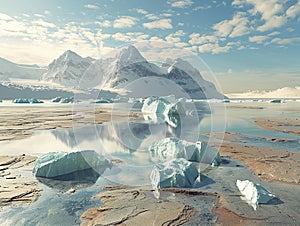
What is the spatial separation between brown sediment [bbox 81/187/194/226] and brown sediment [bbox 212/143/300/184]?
3.63 meters

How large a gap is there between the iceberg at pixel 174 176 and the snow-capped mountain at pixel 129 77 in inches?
1623

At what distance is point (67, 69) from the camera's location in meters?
158

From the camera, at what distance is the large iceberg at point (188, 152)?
916cm

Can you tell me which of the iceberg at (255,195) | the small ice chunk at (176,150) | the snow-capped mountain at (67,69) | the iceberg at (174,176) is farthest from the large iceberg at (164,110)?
the snow-capped mountain at (67,69)

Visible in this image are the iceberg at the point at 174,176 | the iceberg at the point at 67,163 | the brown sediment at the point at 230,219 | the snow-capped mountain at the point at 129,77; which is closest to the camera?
the brown sediment at the point at 230,219

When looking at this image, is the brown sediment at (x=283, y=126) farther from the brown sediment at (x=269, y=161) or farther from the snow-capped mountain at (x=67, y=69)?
the snow-capped mountain at (x=67, y=69)

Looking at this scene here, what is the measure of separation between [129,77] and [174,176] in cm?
11506

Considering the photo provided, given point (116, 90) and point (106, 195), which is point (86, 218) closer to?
point (106, 195)

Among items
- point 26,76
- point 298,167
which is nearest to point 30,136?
point 298,167

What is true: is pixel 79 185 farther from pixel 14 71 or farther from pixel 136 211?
pixel 14 71

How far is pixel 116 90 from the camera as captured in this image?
343 ft

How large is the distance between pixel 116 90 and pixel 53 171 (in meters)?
98.4

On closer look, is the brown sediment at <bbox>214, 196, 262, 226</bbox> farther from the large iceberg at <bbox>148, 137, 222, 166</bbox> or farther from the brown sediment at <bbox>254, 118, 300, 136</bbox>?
the brown sediment at <bbox>254, 118, 300, 136</bbox>

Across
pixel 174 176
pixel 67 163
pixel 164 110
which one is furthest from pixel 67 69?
pixel 174 176
